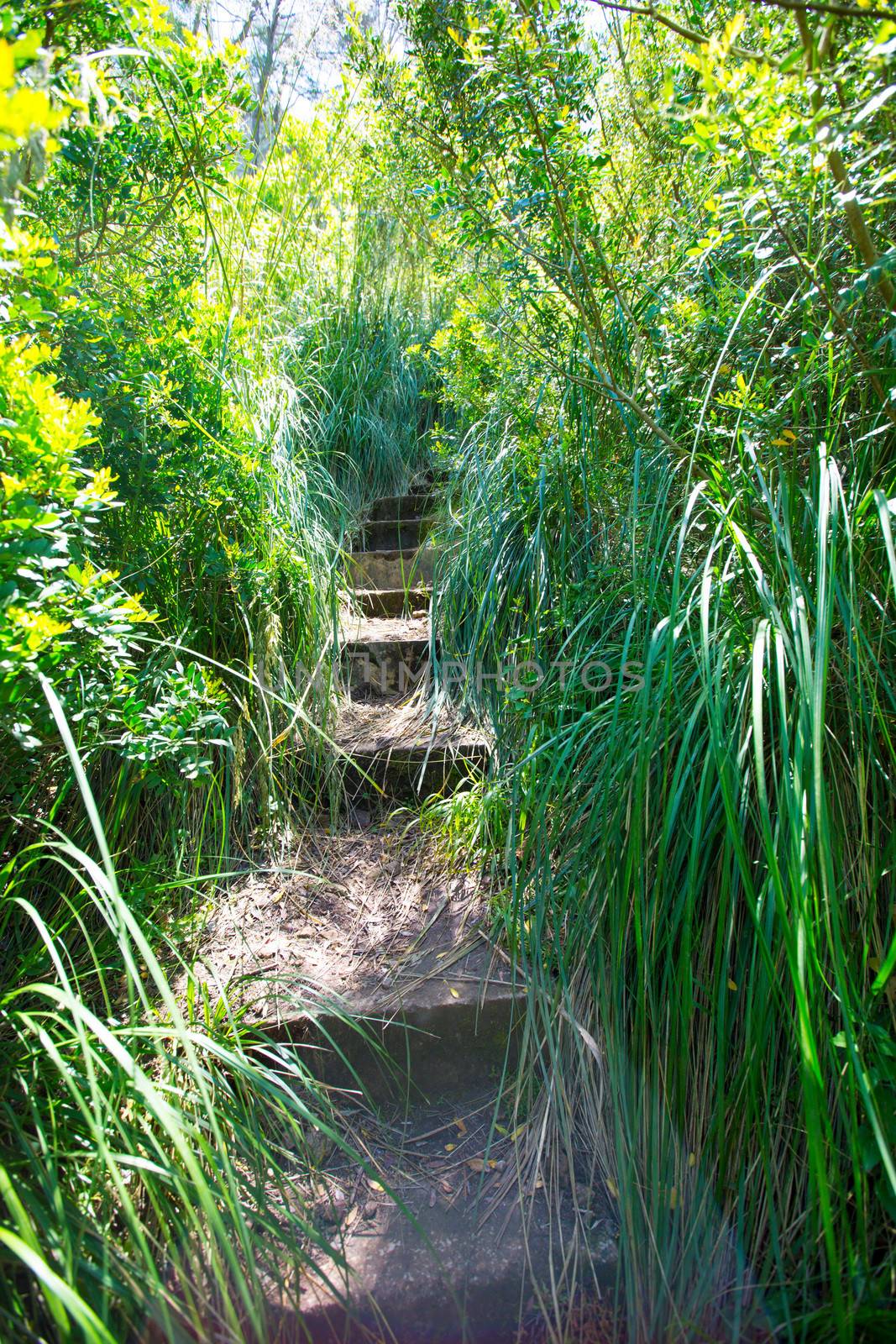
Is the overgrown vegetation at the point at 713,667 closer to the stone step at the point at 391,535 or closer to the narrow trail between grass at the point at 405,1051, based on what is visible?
the narrow trail between grass at the point at 405,1051

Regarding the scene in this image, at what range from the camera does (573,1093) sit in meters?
1.24

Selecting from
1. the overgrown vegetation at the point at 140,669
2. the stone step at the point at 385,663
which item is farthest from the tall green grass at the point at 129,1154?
the stone step at the point at 385,663

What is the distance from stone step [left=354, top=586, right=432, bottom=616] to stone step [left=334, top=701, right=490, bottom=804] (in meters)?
0.71

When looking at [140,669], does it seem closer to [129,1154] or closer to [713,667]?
[129,1154]

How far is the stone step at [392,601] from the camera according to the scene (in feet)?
8.71

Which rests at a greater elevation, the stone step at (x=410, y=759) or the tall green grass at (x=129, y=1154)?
the stone step at (x=410, y=759)

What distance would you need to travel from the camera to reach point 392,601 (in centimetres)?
272

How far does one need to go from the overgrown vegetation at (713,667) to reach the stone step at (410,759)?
0.56 feet

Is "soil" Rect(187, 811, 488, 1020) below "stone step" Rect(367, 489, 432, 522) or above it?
below

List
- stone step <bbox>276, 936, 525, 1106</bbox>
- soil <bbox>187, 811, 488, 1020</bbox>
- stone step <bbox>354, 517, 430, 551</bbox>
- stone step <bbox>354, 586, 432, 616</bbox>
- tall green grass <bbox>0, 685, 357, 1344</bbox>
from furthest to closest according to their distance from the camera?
1. stone step <bbox>354, 517, 430, 551</bbox>
2. stone step <bbox>354, 586, 432, 616</bbox>
3. soil <bbox>187, 811, 488, 1020</bbox>
4. stone step <bbox>276, 936, 525, 1106</bbox>
5. tall green grass <bbox>0, 685, 357, 1344</bbox>

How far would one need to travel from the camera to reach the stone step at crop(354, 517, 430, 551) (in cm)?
297

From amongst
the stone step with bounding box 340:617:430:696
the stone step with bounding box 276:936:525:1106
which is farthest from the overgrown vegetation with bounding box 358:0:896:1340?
the stone step with bounding box 340:617:430:696

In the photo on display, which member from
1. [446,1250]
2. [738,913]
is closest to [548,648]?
[738,913]

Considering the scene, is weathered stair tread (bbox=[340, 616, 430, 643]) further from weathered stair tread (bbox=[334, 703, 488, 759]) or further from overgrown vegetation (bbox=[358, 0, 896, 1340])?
overgrown vegetation (bbox=[358, 0, 896, 1340])
